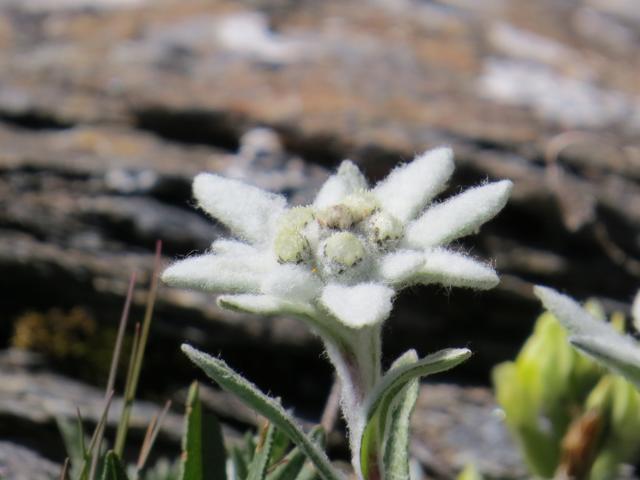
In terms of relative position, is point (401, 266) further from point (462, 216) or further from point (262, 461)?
point (262, 461)


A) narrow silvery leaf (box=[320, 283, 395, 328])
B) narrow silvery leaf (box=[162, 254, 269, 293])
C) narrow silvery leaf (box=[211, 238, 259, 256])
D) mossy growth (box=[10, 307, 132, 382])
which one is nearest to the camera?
narrow silvery leaf (box=[320, 283, 395, 328])

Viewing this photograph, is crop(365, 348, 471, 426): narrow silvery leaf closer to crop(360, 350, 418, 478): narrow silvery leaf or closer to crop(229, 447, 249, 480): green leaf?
crop(360, 350, 418, 478): narrow silvery leaf

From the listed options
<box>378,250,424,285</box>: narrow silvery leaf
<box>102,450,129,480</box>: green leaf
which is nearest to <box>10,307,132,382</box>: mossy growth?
<box>102,450,129,480</box>: green leaf

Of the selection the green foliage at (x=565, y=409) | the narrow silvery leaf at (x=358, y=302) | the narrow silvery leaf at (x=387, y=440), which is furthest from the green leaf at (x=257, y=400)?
the green foliage at (x=565, y=409)

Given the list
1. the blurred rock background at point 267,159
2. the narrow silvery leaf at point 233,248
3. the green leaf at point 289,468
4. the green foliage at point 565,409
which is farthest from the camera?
the blurred rock background at point 267,159

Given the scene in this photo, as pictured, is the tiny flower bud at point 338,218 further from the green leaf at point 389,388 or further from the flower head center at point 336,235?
the green leaf at point 389,388

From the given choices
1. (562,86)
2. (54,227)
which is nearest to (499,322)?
(562,86)
